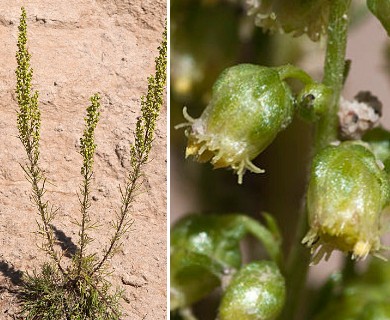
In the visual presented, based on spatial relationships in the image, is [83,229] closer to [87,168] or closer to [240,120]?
[87,168]

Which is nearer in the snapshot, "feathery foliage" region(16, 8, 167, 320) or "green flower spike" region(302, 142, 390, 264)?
"green flower spike" region(302, 142, 390, 264)

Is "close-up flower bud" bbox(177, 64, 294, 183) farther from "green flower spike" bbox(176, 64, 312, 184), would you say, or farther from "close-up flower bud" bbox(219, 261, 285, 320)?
"close-up flower bud" bbox(219, 261, 285, 320)

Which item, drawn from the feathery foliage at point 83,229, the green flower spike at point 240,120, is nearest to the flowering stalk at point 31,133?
the feathery foliage at point 83,229

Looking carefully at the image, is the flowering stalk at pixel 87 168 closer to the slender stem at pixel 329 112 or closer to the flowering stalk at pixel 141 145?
the flowering stalk at pixel 141 145

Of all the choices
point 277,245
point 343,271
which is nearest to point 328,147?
point 277,245

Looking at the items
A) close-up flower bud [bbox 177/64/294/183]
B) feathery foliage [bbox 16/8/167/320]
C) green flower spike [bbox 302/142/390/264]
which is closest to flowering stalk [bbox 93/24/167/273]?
feathery foliage [bbox 16/8/167/320]

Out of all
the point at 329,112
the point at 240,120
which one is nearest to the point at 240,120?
the point at 240,120
